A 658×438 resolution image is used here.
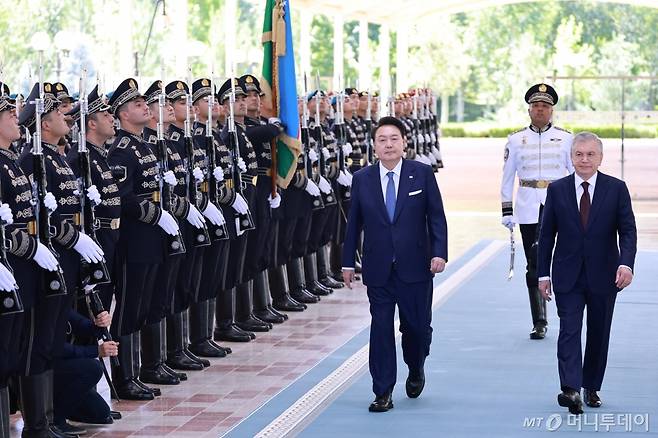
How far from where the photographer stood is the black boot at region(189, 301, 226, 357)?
9555 millimetres

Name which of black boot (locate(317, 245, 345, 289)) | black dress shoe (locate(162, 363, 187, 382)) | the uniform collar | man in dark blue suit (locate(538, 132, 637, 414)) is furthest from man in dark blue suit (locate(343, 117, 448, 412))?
black boot (locate(317, 245, 345, 289))

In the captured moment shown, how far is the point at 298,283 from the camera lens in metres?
12.5

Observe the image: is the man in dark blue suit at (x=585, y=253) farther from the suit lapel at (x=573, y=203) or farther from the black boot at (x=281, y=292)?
the black boot at (x=281, y=292)

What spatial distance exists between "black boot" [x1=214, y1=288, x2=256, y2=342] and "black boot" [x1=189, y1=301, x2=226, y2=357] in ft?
2.11

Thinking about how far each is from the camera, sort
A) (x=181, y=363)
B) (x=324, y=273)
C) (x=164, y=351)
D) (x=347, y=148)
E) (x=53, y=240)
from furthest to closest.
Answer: (x=347, y=148) → (x=324, y=273) → (x=181, y=363) → (x=164, y=351) → (x=53, y=240)

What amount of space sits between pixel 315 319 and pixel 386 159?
369cm

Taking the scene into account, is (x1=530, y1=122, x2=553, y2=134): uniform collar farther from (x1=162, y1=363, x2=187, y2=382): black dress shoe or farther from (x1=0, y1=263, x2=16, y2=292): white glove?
(x1=0, y1=263, x2=16, y2=292): white glove

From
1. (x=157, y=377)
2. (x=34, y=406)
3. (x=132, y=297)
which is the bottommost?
(x=157, y=377)

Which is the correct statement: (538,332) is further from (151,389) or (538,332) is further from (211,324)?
(151,389)

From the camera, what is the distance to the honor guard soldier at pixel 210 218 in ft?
31.2

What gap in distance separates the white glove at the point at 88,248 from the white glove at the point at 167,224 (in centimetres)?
114

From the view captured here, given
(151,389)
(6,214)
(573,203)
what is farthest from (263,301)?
(6,214)

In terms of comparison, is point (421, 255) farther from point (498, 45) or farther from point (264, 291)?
point (498, 45)

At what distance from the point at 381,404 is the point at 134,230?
1675 mm
